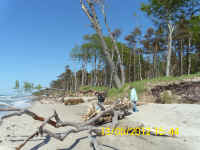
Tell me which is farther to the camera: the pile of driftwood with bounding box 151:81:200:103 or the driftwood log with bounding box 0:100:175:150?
the pile of driftwood with bounding box 151:81:200:103

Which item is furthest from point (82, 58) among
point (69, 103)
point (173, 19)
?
point (173, 19)

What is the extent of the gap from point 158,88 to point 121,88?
290cm

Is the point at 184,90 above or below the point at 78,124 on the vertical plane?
below

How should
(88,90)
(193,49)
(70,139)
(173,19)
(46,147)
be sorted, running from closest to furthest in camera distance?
1. (46,147)
2. (70,139)
3. (173,19)
4. (88,90)
5. (193,49)

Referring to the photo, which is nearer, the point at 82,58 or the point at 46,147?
the point at 46,147

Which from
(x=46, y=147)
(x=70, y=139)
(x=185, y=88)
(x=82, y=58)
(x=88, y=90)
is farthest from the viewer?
(x=82, y=58)

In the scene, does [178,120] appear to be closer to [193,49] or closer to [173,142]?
[173,142]

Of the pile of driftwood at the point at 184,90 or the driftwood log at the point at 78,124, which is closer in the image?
the driftwood log at the point at 78,124

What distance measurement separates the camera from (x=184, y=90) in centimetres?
1006

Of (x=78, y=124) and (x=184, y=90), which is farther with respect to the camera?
(x=184, y=90)

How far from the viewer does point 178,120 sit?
571cm

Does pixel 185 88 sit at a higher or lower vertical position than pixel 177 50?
lower

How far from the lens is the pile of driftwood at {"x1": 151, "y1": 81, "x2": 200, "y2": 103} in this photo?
960cm

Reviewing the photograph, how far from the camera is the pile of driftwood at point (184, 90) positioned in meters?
9.60
